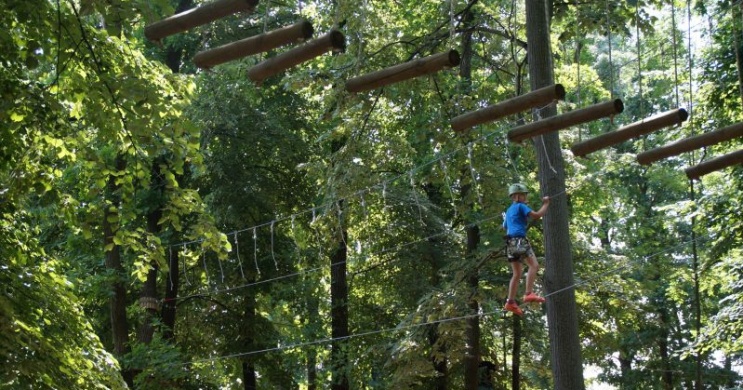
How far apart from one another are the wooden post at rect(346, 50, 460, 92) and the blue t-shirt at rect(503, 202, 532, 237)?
3.69 meters

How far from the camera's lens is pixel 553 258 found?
1016 centimetres

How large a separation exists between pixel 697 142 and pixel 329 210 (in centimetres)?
705

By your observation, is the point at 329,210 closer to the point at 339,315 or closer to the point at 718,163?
the point at 339,315

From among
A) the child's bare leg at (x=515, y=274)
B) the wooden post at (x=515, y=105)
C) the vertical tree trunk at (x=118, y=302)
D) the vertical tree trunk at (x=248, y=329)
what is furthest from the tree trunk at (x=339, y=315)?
the wooden post at (x=515, y=105)

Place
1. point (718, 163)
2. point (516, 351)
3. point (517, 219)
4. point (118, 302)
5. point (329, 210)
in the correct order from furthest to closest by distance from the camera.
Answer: point (516, 351)
point (118, 302)
point (329, 210)
point (517, 219)
point (718, 163)

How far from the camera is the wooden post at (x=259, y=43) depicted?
4.77m

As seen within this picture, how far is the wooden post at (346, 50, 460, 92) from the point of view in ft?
17.9

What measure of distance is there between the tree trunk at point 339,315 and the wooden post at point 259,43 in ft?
40.9

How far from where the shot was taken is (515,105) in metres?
6.39

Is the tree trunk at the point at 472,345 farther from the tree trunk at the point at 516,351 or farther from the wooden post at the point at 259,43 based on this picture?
the wooden post at the point at 259,43

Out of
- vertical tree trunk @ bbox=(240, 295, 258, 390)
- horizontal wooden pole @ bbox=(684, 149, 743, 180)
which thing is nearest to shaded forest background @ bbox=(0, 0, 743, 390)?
vertical tree trunk @ bbox=(240, 295, 258, 390)

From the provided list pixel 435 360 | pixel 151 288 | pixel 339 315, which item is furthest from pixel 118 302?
pixel 435 360

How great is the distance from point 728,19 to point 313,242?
8440mm

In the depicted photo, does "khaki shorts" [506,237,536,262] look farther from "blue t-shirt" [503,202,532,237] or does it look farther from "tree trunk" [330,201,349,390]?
"tree trunk" [330,201,349,390]
